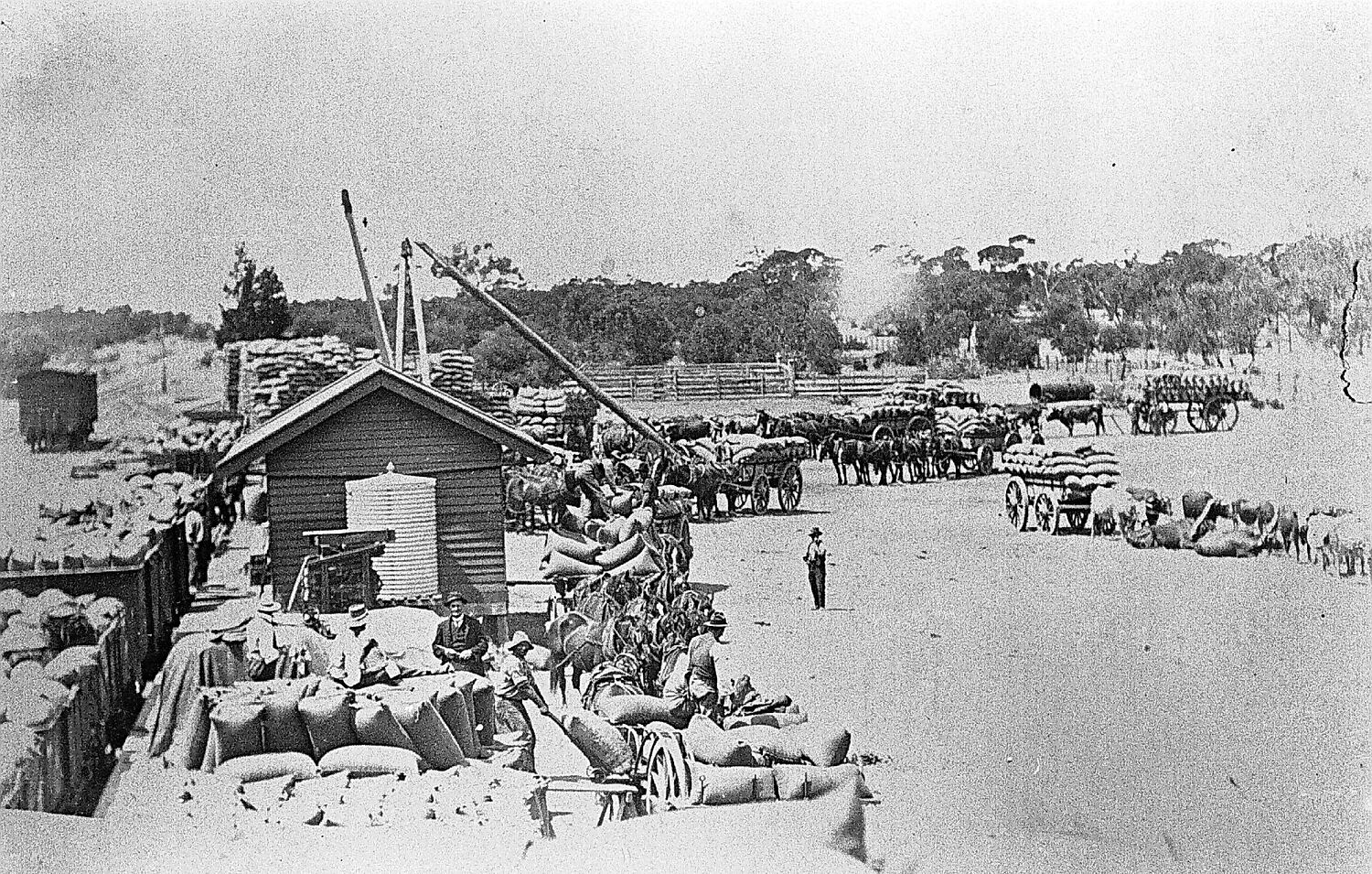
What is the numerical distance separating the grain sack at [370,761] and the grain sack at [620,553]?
723 mm

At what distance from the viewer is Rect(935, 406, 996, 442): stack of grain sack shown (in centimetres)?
371

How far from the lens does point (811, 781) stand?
3.56 m

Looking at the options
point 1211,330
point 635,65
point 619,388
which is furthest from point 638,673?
point 1211,330

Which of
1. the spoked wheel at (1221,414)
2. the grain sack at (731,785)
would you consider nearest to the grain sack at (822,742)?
the grain sack at (731,785)

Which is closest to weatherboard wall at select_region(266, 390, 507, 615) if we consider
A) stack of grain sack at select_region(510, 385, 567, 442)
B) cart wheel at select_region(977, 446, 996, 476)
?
stack of grain sack at select_region(510, 385, 567, 442)

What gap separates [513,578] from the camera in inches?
139

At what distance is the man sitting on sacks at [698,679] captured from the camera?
3.56 m

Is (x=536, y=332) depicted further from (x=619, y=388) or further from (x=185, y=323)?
(x=185, y=323)

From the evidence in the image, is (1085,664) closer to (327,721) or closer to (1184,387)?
(1184,387)

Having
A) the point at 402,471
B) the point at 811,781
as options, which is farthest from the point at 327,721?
the point at 811,781

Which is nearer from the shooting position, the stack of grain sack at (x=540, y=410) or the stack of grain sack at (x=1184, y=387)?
the stack of grain sack at (x=540, y=410)

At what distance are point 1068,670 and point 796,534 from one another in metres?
0.88

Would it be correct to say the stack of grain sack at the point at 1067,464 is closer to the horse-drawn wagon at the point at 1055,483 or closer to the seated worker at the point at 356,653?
the horse-drawn wagon at the point at 1055,483

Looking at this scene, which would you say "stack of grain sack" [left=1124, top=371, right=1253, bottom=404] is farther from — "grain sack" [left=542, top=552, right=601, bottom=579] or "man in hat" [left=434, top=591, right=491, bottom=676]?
"man in hat" [left=434, top=591, right=491, bottom=676]
